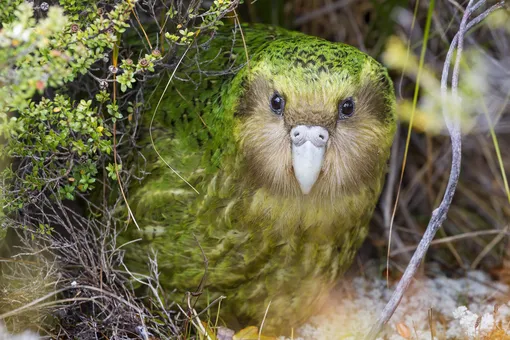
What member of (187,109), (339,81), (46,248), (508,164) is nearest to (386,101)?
(339,81)

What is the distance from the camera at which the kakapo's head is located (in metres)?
2.08

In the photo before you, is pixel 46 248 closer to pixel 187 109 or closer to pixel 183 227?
pixel 183 227

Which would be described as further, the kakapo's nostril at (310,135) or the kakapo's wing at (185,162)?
the kakapo's wing at (185,162)

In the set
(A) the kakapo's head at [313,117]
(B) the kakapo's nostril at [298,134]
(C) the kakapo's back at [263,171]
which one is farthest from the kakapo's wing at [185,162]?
(B) the kakapo's nostril at [298,134]

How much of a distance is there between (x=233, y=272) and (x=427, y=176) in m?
1.39

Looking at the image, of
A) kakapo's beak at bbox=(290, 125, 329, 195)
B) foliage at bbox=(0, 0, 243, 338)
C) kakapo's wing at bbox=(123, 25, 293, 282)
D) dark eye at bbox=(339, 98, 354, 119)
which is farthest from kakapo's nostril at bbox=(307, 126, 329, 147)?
foliage at bbox=(0, 0, 243, 338)

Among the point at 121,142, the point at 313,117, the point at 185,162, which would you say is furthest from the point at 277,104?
the point at 121,142

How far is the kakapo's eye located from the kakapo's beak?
11 cm

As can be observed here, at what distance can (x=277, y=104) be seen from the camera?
2141mm

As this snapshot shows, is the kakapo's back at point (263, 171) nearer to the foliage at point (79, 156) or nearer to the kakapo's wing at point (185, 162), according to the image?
the kakapo's wing at point (185, 162)

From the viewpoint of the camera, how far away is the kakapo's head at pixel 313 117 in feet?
6.81

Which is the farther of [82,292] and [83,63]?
[82,292]

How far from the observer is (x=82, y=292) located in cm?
237

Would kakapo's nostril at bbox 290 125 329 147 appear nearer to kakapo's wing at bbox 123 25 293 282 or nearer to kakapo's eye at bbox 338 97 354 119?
kakapo's eye at bbox 338 97 354 119
